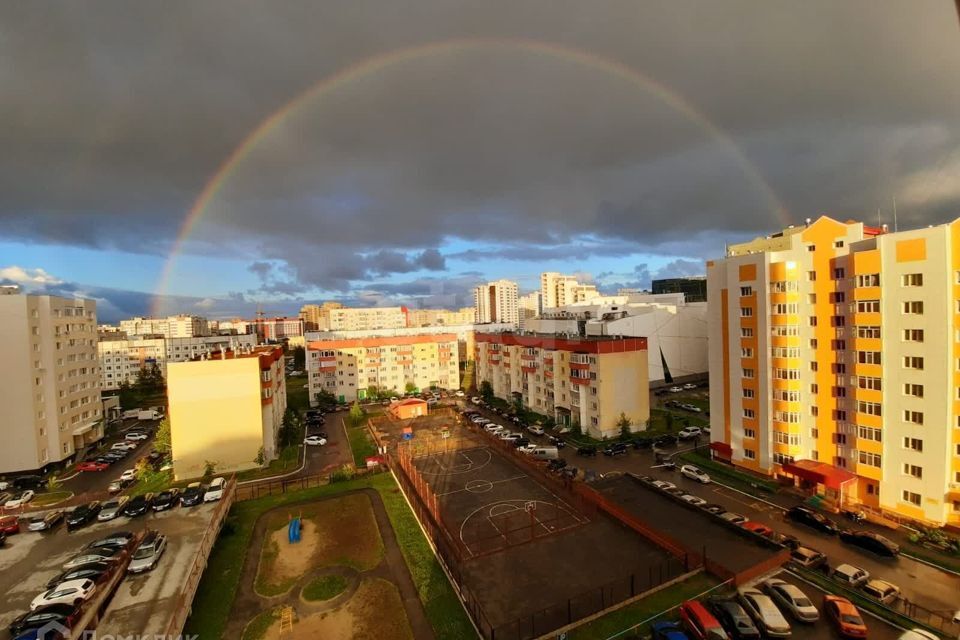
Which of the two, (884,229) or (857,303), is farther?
(884,229)

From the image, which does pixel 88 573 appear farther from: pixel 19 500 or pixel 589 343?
pixel 589 343

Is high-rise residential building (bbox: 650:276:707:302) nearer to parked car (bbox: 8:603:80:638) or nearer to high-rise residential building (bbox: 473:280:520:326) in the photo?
high-rise residential building (bbox: 473:280:520:326)

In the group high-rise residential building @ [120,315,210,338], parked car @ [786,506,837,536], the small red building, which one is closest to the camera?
parked car @ [786,506,837,536]

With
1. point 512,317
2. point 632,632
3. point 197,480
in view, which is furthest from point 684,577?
point 512,317

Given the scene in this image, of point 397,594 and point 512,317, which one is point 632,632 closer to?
point 397,594

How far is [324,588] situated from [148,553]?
687cm

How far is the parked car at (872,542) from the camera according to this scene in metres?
16.3

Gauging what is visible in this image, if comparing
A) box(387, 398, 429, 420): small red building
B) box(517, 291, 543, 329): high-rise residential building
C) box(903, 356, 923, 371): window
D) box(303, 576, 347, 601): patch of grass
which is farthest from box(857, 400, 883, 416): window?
box(517, 291, 543, 329): high-rise residential building

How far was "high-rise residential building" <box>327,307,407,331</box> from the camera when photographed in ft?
422

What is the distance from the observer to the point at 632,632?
12.0m

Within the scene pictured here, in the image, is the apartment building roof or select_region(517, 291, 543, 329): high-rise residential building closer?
the apartment building roof

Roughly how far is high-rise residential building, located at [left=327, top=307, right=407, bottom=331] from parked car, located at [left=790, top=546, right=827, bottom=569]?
11807 cm

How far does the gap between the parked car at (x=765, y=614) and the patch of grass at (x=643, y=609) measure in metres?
1.13

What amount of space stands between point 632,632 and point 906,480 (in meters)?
15.7
